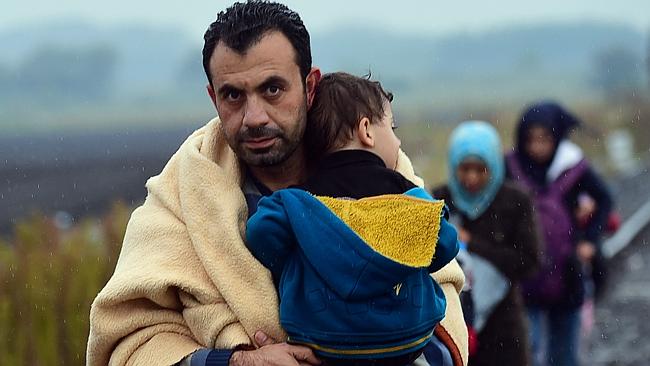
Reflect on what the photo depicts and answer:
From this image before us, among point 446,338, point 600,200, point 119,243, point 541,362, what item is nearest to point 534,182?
point 600,200

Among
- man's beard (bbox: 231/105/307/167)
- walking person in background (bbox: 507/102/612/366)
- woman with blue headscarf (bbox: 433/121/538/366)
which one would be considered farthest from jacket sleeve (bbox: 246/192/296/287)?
walking person in background (bbox: 507/102/612/366)

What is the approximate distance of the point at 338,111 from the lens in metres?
3.67

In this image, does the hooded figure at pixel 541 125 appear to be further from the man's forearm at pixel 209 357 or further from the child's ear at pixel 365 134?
the man's forearm at pixel 209 357

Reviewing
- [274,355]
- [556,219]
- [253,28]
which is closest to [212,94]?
[253,28]

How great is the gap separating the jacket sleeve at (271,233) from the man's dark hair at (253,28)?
1.37 ft

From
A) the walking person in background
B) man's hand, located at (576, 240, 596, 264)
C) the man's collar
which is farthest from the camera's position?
man's hand, located at (576, 240, 596, 264)

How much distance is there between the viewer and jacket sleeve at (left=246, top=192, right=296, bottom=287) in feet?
11.2

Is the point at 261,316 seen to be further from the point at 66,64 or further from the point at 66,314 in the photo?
the point at 66,64

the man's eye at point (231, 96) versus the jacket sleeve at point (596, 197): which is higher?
the man's eye at point (231, 96)

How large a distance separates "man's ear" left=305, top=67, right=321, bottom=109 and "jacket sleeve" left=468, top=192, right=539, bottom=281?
3602 mm

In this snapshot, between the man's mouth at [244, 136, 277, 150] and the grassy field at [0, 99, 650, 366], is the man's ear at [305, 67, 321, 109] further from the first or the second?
the grassy field at [0, 99, 650, 366]

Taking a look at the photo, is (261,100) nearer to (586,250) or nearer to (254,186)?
(254,186)

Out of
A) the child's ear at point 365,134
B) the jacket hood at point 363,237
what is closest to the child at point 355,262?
the jacket hood at point 363,237

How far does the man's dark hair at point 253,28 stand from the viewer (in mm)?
3588
